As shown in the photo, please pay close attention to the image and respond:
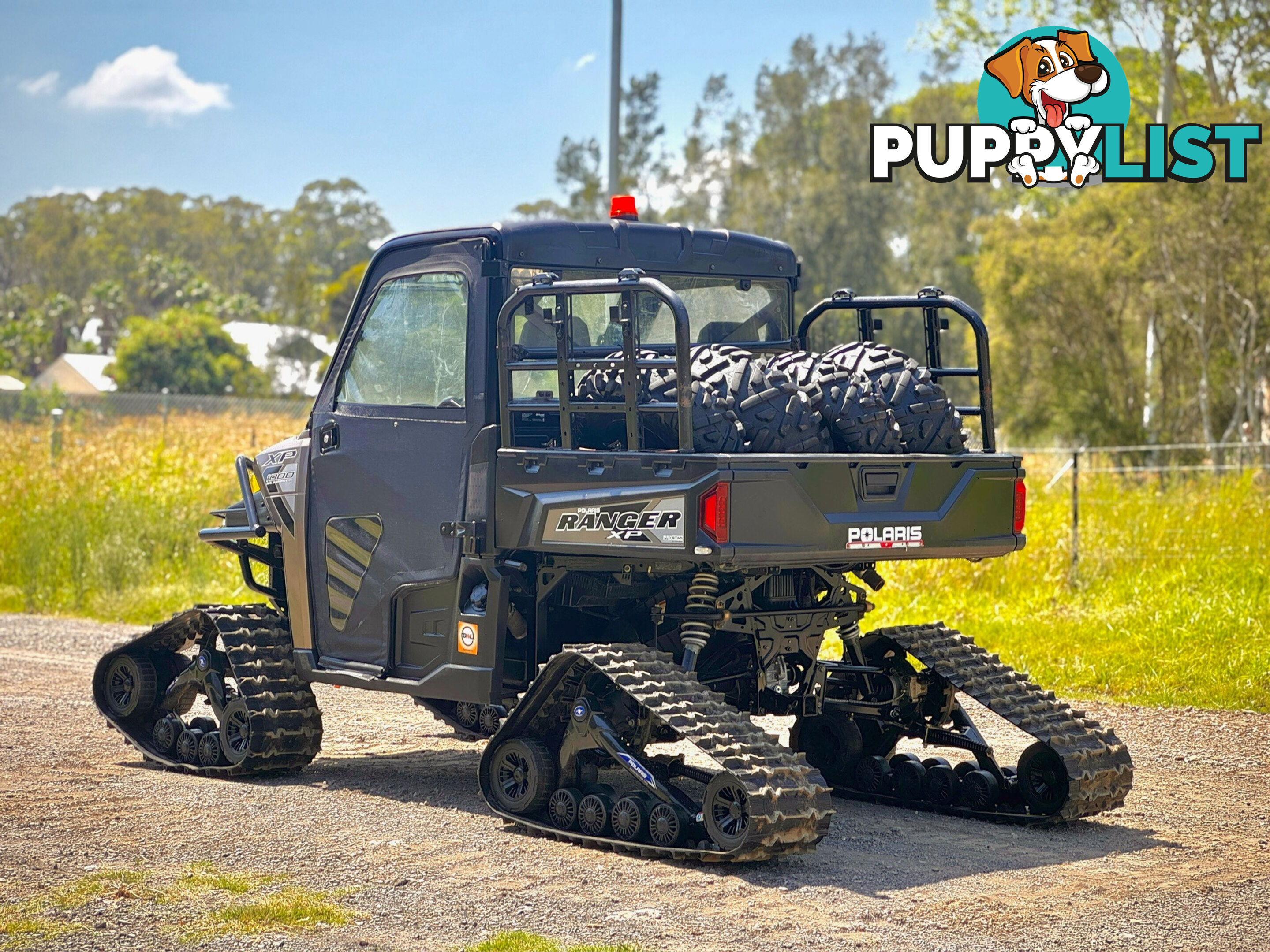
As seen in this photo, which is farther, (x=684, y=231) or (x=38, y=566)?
(x=38, y=566)

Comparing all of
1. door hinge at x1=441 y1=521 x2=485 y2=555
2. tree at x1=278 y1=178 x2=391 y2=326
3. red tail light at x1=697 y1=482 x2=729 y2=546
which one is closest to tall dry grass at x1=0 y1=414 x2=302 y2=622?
door hinge at x1=441 y1=521 x2=485 y2=555

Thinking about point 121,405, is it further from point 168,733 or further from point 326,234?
point 326,234

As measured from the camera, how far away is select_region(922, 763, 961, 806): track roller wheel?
24.7 feet

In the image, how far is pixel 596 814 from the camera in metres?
6.55

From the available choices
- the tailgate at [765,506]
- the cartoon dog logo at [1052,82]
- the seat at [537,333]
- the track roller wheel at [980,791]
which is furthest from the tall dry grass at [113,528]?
the cartoon dog logo at [1052,82]

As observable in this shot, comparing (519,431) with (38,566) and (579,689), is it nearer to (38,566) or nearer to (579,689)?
(579,689)

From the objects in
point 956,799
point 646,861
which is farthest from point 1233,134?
point 646,861

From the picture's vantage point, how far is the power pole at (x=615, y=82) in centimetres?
1594

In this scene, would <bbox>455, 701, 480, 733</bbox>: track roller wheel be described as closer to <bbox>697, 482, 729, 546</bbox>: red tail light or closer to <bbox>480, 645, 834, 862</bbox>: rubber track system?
<bbox>480, 645, 834, 862</bbox>: rubber track system

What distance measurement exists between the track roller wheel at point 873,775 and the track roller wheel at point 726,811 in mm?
1874

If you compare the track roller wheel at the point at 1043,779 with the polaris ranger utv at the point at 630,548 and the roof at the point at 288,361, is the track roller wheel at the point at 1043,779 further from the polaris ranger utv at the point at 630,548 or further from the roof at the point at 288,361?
the roof at the point at 288,361

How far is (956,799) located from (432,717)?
3.97m

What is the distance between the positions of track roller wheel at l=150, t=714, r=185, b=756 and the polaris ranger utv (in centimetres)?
2

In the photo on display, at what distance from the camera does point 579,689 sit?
6.77 metres
